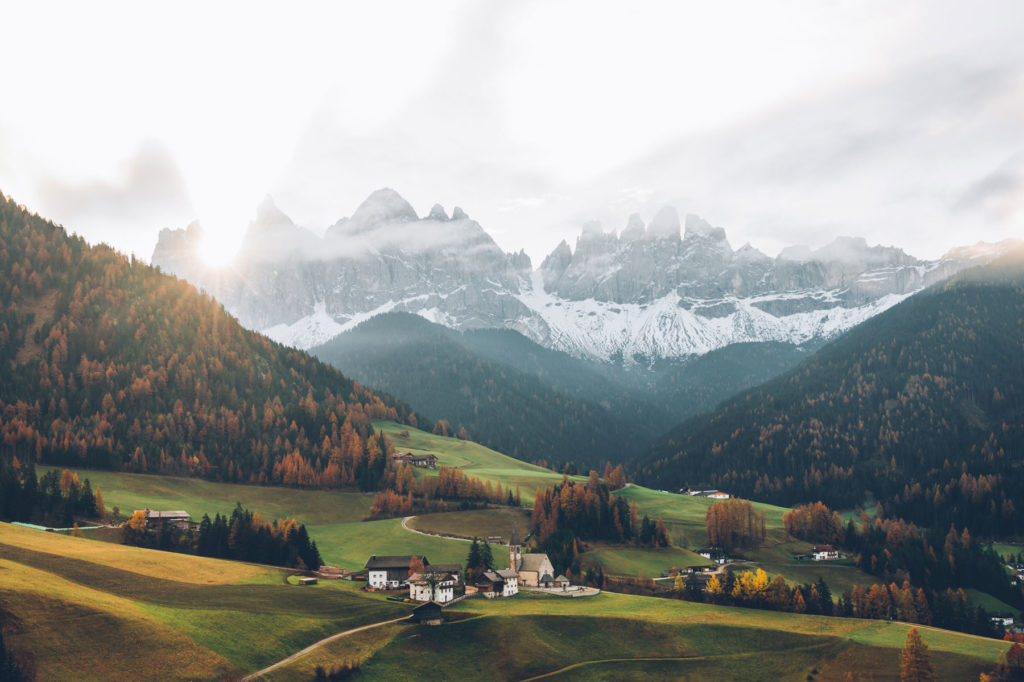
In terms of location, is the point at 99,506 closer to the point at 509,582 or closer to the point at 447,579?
the point at 447,579

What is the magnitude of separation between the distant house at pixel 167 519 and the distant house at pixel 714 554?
9443cm

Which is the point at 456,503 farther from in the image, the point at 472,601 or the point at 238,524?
the point at 472,601

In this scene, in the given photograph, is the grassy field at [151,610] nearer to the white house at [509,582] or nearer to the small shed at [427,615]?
the small shed at [427,615]

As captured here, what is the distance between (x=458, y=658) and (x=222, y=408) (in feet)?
424

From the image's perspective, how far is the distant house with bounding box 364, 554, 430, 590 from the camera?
97.9 meters

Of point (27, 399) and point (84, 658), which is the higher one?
point (27, 399)

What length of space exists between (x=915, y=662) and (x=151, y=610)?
69.8 m

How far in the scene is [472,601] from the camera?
3671 inches

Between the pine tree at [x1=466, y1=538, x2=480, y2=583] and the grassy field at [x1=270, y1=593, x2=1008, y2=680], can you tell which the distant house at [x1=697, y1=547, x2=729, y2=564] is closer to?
the pine tree at [x1=466, y1=538, x2=480, y2=583]


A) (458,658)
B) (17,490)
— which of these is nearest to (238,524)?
(17,490)

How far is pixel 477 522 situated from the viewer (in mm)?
154125

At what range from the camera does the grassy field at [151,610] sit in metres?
61.0

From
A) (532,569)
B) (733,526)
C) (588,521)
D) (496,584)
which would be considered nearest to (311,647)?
(496,584)

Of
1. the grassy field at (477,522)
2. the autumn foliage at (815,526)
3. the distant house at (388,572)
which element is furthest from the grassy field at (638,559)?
the autumn foliage at (815,526)
